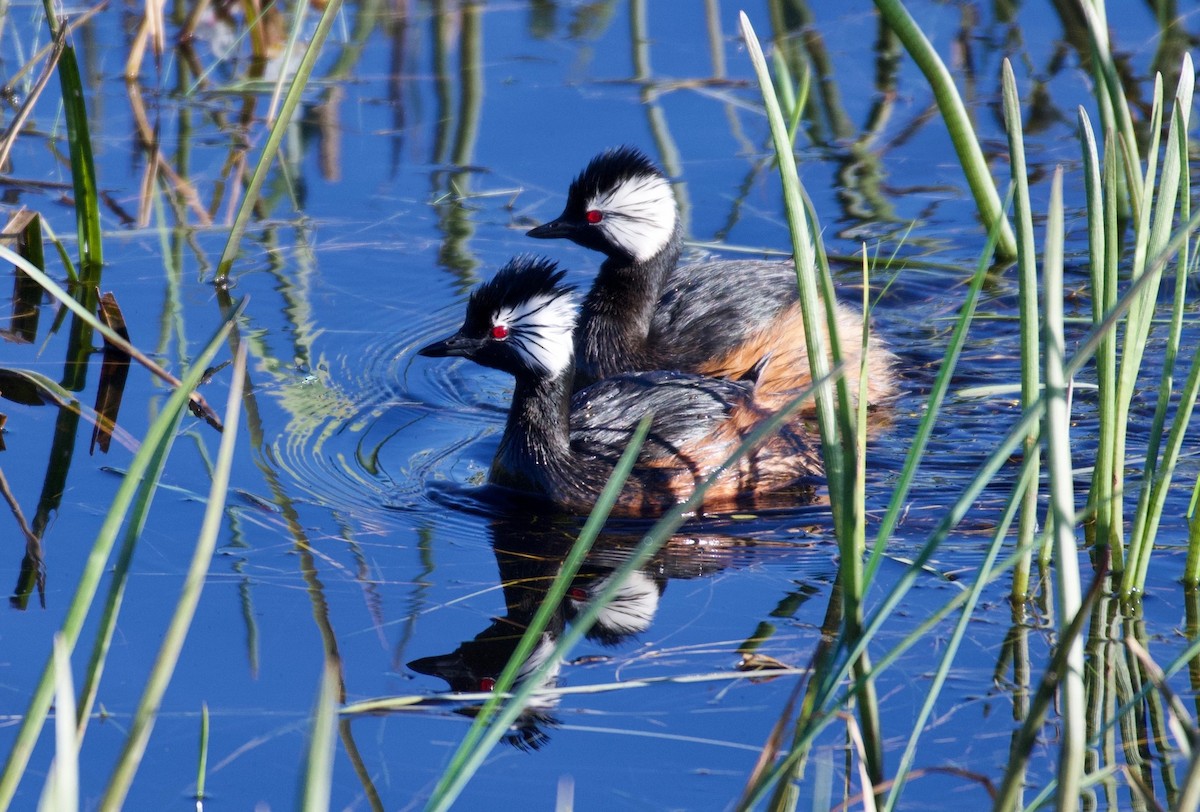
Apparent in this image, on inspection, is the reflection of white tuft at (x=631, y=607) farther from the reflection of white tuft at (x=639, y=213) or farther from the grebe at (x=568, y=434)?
the reflection of white tuft at (x=639, y=213)

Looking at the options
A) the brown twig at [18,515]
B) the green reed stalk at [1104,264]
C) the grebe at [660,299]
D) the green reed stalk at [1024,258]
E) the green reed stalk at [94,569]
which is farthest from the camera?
the grebe at [660,299]

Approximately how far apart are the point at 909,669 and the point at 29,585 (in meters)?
2.66

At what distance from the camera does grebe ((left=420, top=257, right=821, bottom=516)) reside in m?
5.77

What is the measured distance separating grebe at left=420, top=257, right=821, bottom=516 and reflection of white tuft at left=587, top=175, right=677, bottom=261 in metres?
1.15

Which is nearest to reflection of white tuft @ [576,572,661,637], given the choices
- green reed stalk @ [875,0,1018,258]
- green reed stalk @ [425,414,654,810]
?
green reed stalk @ [425,414,654,810]

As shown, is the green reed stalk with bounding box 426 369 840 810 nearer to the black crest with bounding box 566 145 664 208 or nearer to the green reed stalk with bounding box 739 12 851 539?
the green reed stalk with bounding box 739 12 851 539

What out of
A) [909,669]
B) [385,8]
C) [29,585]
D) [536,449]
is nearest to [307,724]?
[29,585]

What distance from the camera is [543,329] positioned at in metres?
5.82

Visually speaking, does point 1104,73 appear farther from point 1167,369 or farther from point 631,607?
point 631,607

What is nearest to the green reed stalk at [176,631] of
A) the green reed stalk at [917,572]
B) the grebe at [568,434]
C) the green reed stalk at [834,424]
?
the green reed stalk at [917,572]

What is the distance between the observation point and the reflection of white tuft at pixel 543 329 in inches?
229

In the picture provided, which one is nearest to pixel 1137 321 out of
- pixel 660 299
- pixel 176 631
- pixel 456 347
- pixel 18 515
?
pixel 176 631

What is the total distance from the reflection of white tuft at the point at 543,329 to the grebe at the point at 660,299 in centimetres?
131

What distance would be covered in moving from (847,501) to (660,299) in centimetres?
460
